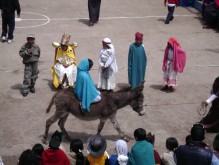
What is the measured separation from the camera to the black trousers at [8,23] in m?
15.9

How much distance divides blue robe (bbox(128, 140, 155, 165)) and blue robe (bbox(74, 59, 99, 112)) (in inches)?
100

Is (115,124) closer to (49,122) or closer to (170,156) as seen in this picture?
(49,122)

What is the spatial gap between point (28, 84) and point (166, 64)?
3.70 metres

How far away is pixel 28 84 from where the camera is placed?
12.2m

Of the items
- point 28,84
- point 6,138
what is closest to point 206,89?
point 28,84

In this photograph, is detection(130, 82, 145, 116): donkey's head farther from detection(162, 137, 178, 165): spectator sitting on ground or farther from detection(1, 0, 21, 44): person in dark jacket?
detection(1, 0, 21, 44): person in dark jacket

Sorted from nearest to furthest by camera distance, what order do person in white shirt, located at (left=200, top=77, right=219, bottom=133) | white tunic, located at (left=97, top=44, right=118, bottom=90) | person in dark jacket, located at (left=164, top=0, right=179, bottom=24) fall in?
person in white shirt, located at (left=200, top=77, right=219, bottom=133), white tunic, located at (left=97, top=44, right=118, bottom=90), person in dark jacket, located at (left=164, top=0, right=179, bottom=24)

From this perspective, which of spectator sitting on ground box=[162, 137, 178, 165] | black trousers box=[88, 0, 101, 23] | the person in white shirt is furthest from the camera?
black trousers box=[88, 0, 101, 23]

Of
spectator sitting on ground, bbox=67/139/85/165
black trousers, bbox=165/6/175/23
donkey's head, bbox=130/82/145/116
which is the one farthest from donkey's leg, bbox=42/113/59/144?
black trousers, bbox=165/6/175/23

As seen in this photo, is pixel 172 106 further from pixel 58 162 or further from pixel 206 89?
pixel 58 162

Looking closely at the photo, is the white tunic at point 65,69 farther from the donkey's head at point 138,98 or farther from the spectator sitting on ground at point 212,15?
the spectator sitting on ground at point 212,15

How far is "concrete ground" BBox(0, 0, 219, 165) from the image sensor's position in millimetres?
10594

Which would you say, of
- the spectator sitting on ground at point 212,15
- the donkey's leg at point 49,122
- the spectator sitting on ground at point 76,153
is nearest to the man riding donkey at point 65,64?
the donkey's leg at point 49,122

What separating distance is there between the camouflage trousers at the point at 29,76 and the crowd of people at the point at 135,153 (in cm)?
472
